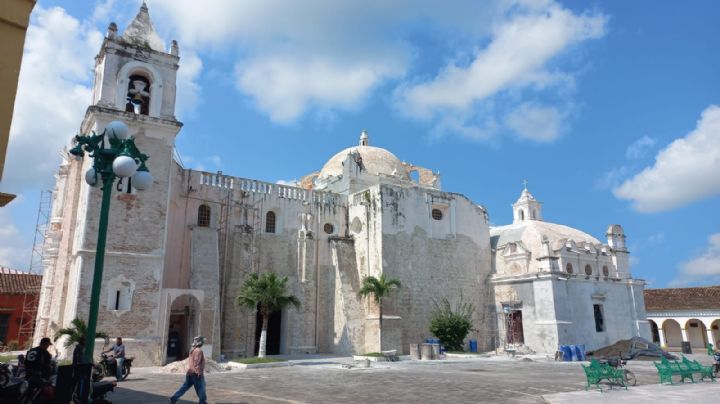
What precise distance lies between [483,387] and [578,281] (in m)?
→ 15.9

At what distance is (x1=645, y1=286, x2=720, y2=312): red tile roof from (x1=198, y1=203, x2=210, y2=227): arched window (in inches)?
1383

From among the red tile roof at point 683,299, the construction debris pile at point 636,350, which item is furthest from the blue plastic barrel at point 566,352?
the red tile roof at point 683,299

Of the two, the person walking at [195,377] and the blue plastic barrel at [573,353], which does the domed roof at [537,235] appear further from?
the person walking at [195,377]

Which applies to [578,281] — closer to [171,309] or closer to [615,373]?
[615,373]

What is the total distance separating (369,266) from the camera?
24641 millimetres

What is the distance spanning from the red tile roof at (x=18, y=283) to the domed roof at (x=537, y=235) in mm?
25314

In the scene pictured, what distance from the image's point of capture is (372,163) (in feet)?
101

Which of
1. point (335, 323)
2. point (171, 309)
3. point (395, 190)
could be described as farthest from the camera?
point (395, 190)

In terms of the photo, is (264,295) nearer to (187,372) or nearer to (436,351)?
(436,351)

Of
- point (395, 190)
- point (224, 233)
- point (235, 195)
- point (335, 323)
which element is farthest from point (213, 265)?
point (395, 190)

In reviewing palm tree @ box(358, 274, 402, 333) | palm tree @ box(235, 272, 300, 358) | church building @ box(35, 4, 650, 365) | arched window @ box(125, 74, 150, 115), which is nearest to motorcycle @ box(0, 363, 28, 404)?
church building @ box(35, 4, 650, 365)

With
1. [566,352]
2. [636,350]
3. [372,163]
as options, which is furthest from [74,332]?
[636,350]

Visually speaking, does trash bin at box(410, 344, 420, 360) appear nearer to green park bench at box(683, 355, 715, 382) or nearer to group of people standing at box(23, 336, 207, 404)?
green park bench at box(683, 355, 715, 382)

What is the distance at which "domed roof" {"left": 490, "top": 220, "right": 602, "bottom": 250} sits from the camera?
27.2 m
